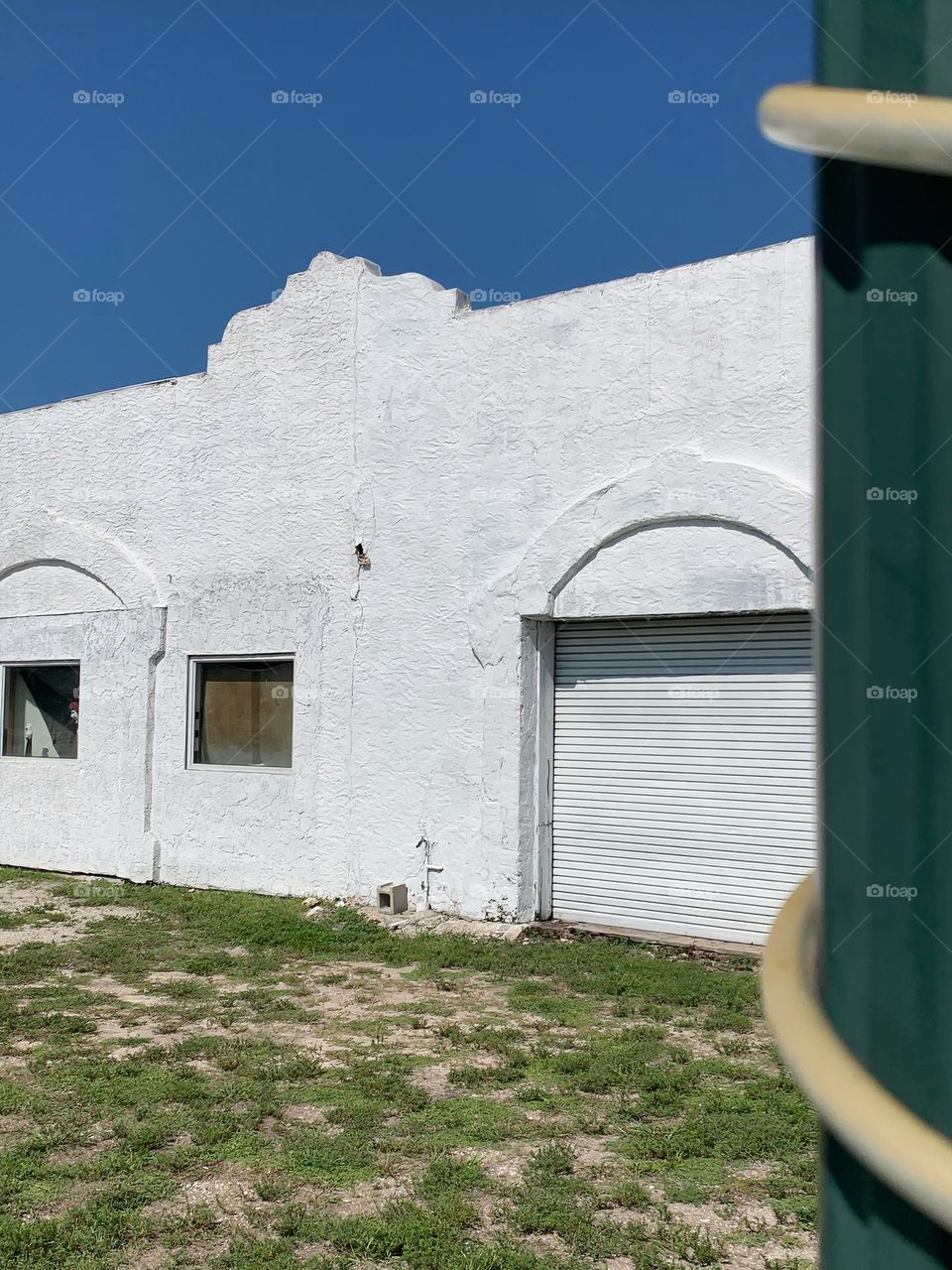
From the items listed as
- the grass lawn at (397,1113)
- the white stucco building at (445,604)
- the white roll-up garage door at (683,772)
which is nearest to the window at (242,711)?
the white stucco building at (445,604)

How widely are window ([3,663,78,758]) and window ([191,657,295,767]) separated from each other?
185 centimetres

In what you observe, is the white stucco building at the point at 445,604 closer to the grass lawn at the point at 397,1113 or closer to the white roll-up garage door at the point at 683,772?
the white roll-up garage door at the point at 683,772

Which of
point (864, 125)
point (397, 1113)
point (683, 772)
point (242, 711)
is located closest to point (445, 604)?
point (683, 772)

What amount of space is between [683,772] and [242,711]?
4661mm

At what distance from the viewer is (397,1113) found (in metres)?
5.30

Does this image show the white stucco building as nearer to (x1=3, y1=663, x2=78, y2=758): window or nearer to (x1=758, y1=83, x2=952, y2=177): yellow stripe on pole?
(x1=3, y1=663, x2=78, y2=758): window

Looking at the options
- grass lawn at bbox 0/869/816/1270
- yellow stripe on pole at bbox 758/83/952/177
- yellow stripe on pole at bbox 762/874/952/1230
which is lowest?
grass lawn at bbox 0/869/816/1270

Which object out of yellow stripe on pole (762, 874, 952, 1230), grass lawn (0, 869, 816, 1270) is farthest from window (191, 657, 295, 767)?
yellow stripe on pole (762, 874, 952, 1230)

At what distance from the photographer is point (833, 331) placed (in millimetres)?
724

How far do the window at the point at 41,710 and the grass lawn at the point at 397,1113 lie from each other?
4.36 metres

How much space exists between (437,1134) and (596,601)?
16.1 ft

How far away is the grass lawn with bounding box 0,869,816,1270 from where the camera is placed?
402 cm

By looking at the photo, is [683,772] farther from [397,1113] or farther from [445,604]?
[397,1113]

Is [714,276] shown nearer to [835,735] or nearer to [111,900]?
[111,900]
